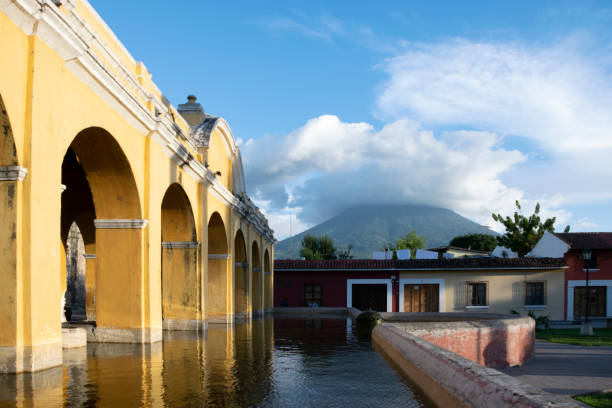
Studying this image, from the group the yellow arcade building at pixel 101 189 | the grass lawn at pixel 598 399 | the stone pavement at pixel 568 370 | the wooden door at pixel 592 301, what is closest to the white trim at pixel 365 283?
the wooden door at pixel 592 301

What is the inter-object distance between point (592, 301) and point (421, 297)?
9112mm

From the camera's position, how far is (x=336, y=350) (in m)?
10.1

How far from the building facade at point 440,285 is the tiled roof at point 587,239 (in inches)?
70.2

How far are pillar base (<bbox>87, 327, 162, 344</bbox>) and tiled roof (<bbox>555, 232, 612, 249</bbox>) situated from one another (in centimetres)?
2596

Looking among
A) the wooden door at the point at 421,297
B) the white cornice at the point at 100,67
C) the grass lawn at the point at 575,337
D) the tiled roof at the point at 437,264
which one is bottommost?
the grass lawn at the point at 575,337

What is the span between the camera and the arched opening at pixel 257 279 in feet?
78.2

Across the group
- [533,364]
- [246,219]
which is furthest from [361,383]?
[246,219]

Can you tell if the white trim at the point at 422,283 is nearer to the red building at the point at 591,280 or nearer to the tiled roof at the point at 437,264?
the tiled roof at the point at 437,264

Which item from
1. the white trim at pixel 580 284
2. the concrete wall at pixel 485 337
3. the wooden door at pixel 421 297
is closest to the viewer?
the concrete wall at pixel 485 337

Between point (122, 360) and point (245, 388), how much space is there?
9.22ft

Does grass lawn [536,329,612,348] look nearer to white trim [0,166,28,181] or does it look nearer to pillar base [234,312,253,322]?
pillar base [234,312,253,322]

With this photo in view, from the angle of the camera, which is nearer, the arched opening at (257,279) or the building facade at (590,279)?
the arched opening at (257,279)

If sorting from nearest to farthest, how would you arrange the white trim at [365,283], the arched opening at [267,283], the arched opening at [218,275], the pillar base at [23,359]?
the pillar base at [23,359] < the arched opening at [218,275] < the arched opening at [267,283] < the white trim at [365,283]

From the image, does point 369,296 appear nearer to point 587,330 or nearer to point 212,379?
point 587,330
